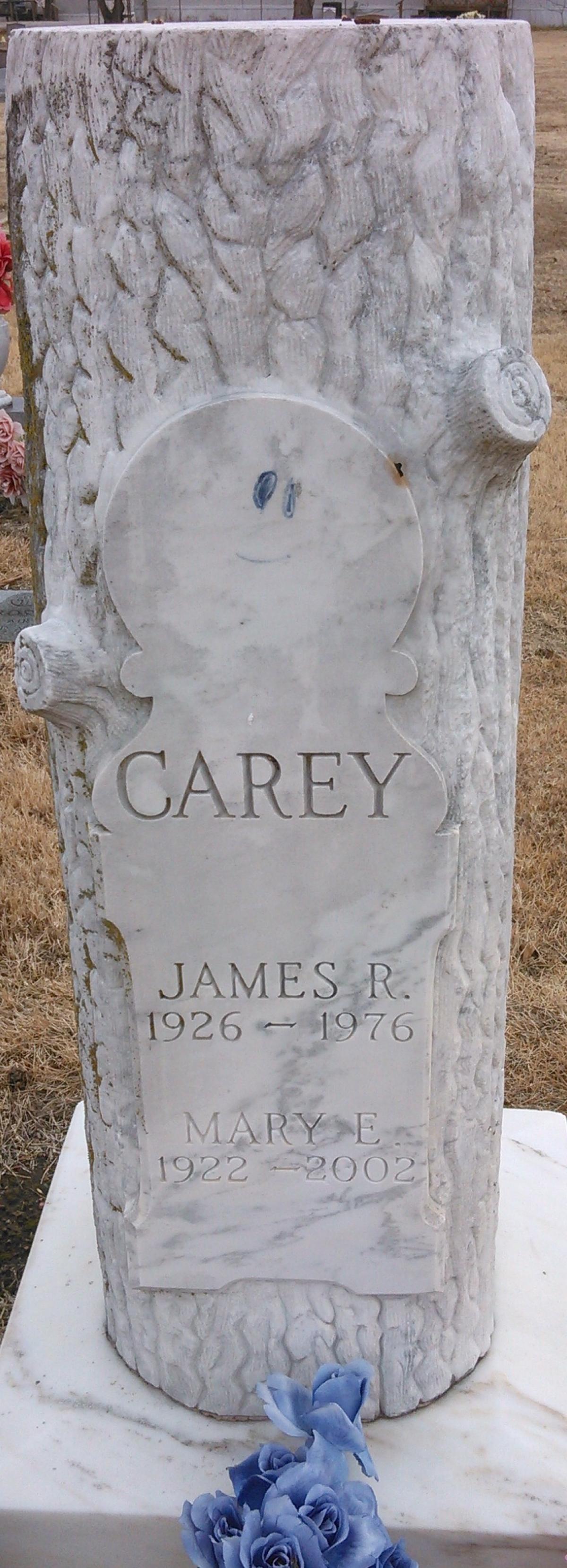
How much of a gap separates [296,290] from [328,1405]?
1.31 meters

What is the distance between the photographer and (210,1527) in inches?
64.8

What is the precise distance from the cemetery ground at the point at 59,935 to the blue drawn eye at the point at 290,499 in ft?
5.50

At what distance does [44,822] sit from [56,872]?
1.02 feet

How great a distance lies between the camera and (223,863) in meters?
1.56

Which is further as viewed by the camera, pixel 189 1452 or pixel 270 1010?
pixel 189 1452

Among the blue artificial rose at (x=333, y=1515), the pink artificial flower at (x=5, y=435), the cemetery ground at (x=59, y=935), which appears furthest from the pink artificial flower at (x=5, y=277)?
the blue artificial rose at (x=333, y=1515)

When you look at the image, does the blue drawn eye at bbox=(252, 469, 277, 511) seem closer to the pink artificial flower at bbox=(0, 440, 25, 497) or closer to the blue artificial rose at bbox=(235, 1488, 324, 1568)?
the blue artificial rose at bbox=(235, 1488, 324, 1568)

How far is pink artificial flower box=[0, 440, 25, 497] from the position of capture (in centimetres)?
482

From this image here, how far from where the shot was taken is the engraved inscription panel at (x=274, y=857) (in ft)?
4.60

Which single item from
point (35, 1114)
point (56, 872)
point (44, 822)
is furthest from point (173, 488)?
point (44, 822)

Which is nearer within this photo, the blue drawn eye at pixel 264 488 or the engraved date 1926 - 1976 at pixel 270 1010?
the blue drawn eye at pixel 264 488

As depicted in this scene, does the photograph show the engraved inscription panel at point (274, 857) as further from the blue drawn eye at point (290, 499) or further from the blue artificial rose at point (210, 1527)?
the blue artificial rose at point (210, 1527)

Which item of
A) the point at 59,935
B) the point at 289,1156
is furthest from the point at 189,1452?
the point at 59,935

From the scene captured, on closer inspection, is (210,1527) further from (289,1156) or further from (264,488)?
(264,488)
